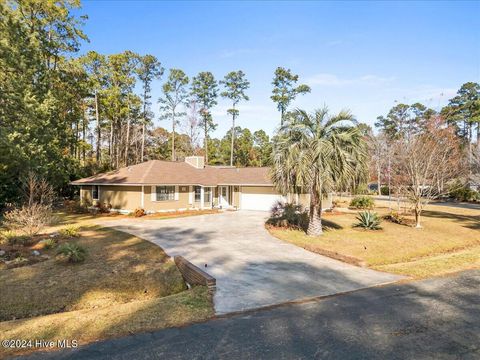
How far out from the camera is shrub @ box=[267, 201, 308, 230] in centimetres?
1936

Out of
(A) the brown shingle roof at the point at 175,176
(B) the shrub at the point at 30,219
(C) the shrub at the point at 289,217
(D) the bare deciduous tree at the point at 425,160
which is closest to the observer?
(B) the shrub at the point at 30,219

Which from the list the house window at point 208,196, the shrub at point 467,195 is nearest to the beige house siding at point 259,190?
the house window at point 208,196

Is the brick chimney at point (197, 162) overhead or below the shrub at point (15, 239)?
overhead

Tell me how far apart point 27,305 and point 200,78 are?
139ft

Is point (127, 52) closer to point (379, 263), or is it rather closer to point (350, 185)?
point (350, 185)

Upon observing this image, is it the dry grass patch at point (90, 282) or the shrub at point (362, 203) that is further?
the shrub at point (362, 203)

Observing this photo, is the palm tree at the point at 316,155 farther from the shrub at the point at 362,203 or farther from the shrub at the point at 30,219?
the shrub at the point at 362,203

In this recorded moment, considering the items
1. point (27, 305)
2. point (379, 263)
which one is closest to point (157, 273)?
point (27, 305)

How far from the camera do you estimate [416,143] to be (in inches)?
821

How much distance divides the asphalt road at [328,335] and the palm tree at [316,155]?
28.1ft

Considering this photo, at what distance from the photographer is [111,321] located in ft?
20.1

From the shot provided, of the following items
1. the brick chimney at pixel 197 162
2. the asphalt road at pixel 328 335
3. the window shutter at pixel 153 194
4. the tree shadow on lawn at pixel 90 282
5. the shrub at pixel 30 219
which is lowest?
the tree shadow on lawn at pixel 90 282

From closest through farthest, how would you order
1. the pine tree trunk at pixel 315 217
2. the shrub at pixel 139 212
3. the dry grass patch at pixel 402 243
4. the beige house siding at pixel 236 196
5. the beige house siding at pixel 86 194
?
the dry grass patch at pixel 402 243, the pine tree trunk at pixel 315 217, the shrub at pixel 139 212, the beige house siding at pixel 86 194, the beige house siding at pixel 236 196

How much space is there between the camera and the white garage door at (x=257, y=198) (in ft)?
92.6
